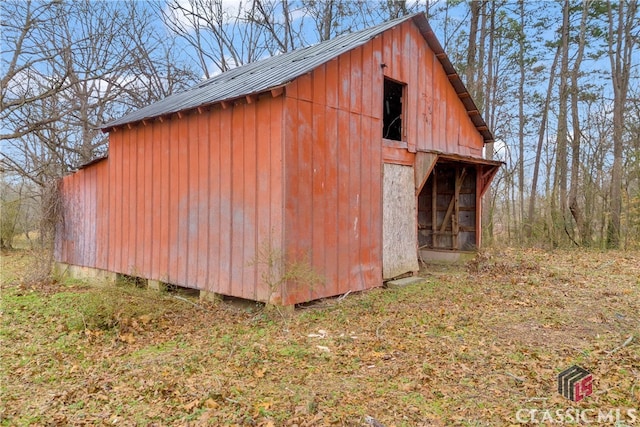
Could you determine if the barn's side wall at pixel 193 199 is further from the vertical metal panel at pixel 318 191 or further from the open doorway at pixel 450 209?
the open doorway at pixel 450 209

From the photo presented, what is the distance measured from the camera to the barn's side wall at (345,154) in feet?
19.4

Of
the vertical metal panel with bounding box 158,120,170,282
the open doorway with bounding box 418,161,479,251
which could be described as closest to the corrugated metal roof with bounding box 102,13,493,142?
the vertical metal panel with bounding box 158,120,170,282

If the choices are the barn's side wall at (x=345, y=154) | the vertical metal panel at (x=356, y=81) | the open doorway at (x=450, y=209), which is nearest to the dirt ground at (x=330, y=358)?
the barn's side wall at (x=345, y=154)

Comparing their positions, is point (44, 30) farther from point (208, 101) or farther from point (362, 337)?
point (362, 337)

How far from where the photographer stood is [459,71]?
16.0 metres

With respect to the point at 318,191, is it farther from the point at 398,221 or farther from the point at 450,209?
the point at 450,209

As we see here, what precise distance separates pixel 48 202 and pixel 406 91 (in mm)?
8623

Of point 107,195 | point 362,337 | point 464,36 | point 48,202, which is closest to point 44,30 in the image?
point 48,202

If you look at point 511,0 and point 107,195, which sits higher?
point 511,0

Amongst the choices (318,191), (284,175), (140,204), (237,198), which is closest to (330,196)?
(318,191)

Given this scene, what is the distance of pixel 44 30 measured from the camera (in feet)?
34.7

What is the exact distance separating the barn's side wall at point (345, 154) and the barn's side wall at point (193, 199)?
363mm

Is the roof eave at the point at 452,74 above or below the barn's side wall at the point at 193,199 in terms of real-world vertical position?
above

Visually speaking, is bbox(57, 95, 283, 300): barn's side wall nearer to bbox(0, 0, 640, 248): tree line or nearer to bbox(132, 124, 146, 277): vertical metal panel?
bbox(132, 124, 146, 277): vertical metal panel
